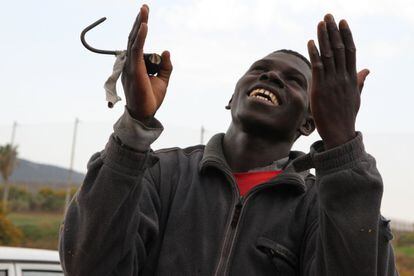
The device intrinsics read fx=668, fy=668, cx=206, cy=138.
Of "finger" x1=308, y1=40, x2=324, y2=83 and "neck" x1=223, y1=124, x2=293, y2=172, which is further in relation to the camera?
"neck" x1=223, y1=124, x2=293, y2=172

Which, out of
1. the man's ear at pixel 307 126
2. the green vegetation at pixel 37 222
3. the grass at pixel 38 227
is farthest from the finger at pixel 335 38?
the grass at pixel 38 227

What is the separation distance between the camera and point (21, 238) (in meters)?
14.9

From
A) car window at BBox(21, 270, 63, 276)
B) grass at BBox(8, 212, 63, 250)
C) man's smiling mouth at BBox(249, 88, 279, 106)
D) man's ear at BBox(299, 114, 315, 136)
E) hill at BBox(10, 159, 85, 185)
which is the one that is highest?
man's smiling mouth at BBox(249, 88, 279, 106)

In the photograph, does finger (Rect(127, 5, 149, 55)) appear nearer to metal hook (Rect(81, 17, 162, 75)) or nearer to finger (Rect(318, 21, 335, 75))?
metal hook (Rect(81, 17, 162, 75))

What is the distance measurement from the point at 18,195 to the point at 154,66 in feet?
56.2

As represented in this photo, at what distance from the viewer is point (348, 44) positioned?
1628mm

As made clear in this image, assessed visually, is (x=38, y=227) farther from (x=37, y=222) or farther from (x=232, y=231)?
(x=232, y=231)

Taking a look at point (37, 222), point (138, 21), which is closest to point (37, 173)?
point (37, 222)

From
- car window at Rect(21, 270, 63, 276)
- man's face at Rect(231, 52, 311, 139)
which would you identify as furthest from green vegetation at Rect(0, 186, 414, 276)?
man's face at Rect(231, 52, 311, 139)

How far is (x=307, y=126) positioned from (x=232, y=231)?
54cm

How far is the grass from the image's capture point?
620 inches

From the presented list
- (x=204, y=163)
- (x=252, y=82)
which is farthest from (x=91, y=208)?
(x=252, y=82)

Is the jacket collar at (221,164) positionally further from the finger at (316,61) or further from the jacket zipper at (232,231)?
the finger at (316,61)

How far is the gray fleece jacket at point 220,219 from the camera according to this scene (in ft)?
5.41
